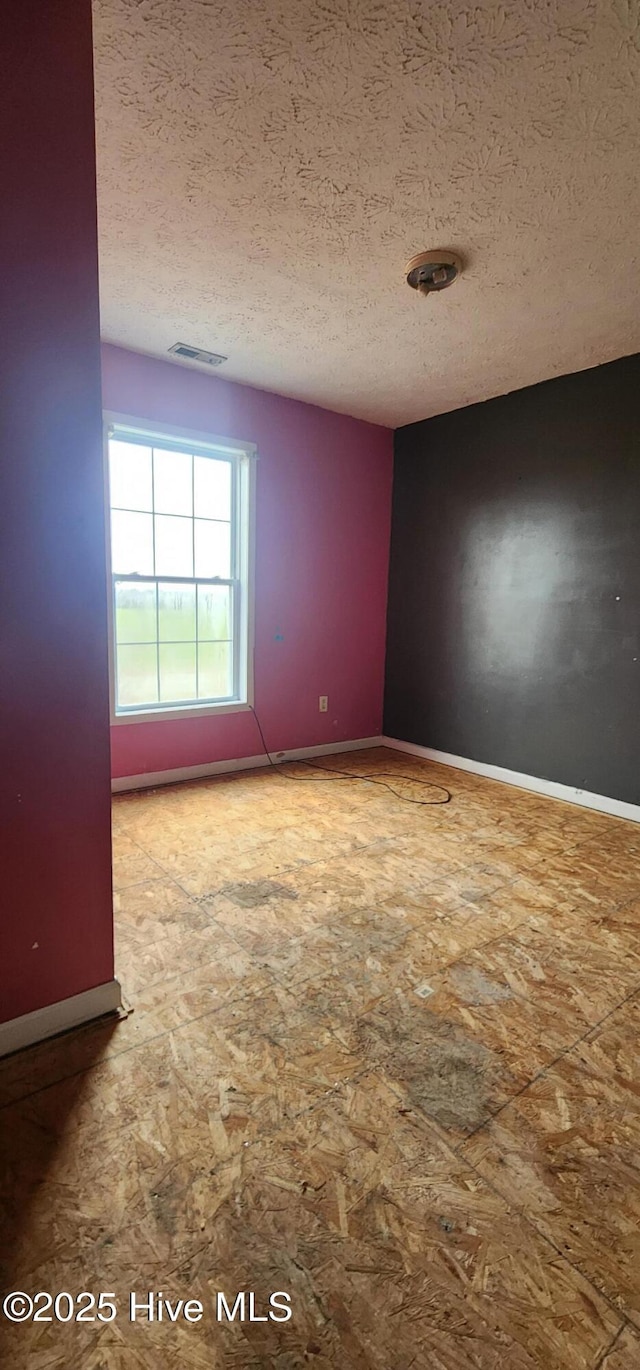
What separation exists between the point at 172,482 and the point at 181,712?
1519 millimetres

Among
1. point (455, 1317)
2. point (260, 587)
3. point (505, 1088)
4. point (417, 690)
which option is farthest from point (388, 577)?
point (455, 1317)

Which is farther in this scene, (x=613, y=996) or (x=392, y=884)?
(x=392, y=884)

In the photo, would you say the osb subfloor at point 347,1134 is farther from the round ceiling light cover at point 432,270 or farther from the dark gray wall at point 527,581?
the round ceiling light cover at point 432,270

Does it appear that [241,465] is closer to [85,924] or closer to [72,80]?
[72,80]

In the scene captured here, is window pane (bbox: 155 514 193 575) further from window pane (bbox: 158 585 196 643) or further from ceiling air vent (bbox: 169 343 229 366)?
ceiling air vent (bbox: 169 343 229 366)

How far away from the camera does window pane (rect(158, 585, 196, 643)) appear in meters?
3.62

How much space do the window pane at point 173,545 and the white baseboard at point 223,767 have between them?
1.35 m

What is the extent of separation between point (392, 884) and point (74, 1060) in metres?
1.38

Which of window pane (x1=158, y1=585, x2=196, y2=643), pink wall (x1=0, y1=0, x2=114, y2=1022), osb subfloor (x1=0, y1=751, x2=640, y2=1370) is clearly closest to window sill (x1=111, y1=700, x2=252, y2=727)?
window pane (x1=158, y1=585, x2=196, y2=643)

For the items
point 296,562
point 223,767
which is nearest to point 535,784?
point 223,767

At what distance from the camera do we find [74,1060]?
145 centimetres

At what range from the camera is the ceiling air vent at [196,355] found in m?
3.15

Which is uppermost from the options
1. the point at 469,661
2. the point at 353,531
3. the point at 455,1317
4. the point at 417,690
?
the point at 353,531

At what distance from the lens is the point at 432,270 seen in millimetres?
2328
